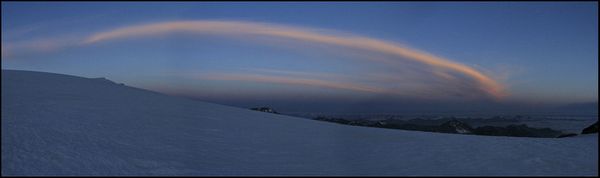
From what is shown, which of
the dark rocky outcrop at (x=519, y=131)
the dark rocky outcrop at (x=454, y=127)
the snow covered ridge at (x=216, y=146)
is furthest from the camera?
the dark rocky outcrop at (x=454, y=127)

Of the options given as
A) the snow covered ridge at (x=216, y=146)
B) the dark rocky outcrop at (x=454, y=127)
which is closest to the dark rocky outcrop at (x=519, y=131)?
the dark rocky outcrop at (x=454, y=127)

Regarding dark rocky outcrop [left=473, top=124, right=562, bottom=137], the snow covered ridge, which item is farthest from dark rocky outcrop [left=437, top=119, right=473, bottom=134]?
the snow covered ridge

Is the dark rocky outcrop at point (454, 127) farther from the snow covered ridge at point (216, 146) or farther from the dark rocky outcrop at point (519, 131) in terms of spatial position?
the snow covered ridge at point (216, 146)

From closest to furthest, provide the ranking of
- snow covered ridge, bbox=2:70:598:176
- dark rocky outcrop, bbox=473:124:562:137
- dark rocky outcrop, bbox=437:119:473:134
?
snow covered ridge, bbox=2:70:598:176 < dark rocky outcrop, bbox=473:124:562:137 < dark rocky outcrop, bbox=437:119:473:134

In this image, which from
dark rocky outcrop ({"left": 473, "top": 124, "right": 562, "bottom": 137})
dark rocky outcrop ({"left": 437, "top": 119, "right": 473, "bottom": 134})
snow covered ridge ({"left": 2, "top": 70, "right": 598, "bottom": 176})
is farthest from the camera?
dark rocky outcrop ({"left": 437, "top": 119, "right": 473, "bottom": 134})

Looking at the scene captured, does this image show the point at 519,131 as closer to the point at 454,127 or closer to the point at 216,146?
the point at 454,127

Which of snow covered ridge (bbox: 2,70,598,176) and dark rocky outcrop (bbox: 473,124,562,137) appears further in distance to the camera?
dark rocky outcrop (bbox: 473,124,562,137)

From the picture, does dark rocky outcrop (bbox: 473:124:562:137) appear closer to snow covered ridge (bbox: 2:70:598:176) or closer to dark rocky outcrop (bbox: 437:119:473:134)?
dark rocky outcrop (bbox: 437:119:473:134)

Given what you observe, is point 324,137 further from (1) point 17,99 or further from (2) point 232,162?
(1) point 17,99
